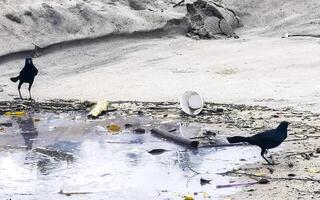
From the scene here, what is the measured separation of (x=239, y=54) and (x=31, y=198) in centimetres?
1061

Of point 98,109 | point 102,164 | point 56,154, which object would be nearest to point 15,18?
point 98,109

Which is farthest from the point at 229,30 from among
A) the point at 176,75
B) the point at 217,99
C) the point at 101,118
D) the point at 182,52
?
the point at 101,118

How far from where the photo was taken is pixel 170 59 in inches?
688

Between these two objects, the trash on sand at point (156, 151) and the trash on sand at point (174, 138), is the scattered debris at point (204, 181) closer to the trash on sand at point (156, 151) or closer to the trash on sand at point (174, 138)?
the trash on sand at point (156, 151)

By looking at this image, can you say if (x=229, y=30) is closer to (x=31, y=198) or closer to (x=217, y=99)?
(x=217, y=99)

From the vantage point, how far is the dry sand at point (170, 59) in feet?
47.2

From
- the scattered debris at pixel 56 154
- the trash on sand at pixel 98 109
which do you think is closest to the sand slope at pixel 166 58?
the trash on sand at pixel 98 109

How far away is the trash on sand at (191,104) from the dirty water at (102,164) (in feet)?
2.09

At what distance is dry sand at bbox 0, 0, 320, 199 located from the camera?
47.2 ft

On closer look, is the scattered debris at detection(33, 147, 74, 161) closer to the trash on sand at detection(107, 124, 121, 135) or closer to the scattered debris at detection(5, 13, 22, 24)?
the trash on sand at detection(107, 124, 121, 135)

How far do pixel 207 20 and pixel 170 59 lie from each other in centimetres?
330

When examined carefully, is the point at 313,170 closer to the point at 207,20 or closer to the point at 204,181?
the point at 204,181

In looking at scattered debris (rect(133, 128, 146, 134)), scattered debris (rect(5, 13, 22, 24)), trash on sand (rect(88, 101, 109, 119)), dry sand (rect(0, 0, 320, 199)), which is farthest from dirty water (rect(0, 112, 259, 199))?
scattered debris (rect(5, 13, 22, 24))

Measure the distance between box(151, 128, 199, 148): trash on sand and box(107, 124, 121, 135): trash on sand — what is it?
2.04 ft
